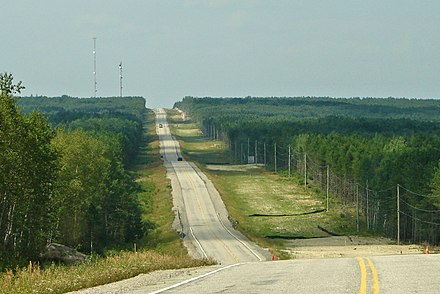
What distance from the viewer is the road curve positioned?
2611 inches

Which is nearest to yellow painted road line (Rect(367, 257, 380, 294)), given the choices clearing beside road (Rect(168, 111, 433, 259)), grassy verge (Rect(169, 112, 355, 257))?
clearing beside road (Rect(168, 111, 433, 259))

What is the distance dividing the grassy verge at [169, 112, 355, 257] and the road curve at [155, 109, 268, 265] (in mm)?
1604

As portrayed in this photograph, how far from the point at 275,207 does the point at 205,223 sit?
21522mm

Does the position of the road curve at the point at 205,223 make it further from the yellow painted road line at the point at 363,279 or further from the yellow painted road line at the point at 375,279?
the yellow painted road line at the point at 375,279

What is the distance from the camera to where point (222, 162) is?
7795 inches

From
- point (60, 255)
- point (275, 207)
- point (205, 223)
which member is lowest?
point (275, 207)

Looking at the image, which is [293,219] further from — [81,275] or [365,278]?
[365,278]

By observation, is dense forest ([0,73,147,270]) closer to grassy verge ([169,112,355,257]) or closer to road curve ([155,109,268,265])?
road curve ([155,109,268,265])

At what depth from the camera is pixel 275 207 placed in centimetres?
11344

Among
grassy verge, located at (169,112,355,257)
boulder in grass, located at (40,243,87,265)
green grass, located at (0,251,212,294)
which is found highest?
green grass, located at (0,251,212,294)

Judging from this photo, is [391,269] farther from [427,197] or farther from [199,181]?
[199,181]

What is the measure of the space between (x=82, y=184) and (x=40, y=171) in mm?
22355

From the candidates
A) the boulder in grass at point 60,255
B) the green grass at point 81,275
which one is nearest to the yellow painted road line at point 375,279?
the green grass at point 81,275

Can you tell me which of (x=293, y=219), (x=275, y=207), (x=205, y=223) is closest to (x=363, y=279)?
(x=205, y=223)
